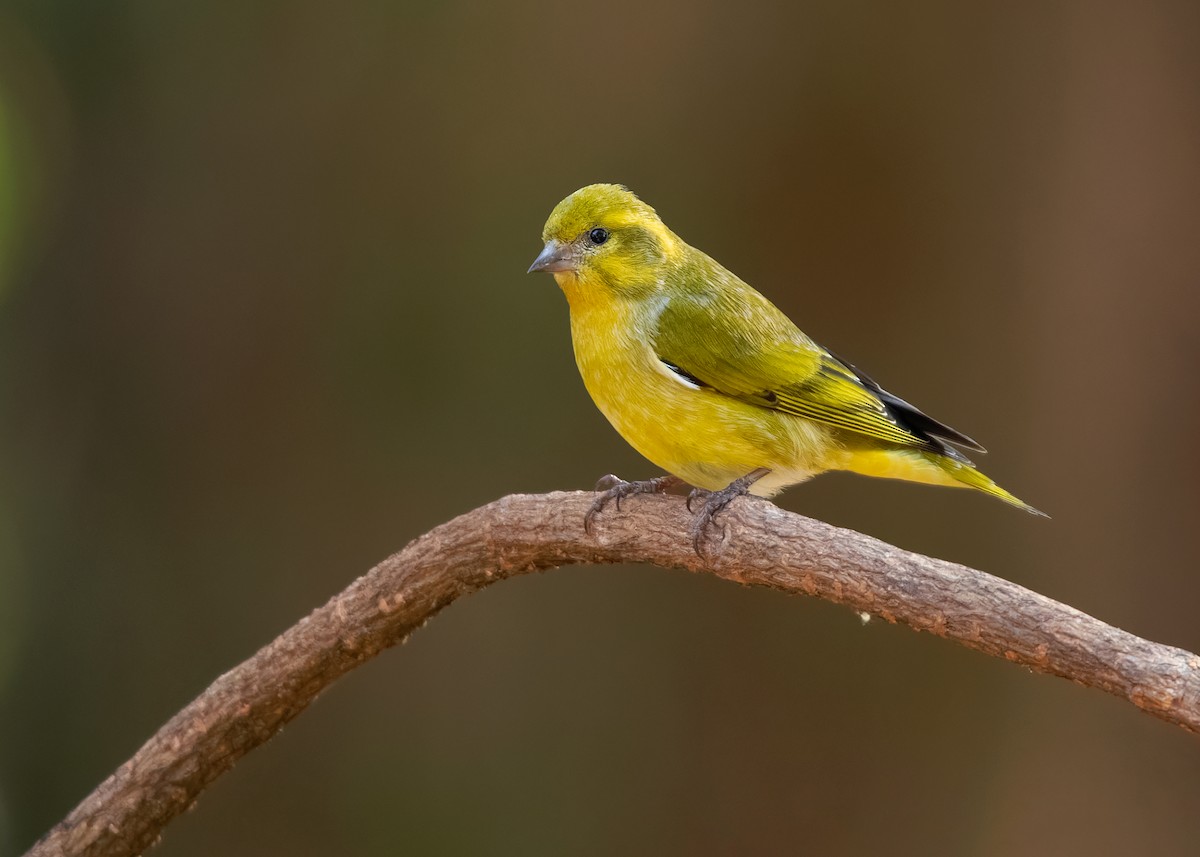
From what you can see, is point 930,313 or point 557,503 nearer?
point 557,503

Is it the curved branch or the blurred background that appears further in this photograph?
the blurred background

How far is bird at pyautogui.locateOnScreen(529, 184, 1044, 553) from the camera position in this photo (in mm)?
3297

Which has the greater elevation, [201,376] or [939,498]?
[201,376]

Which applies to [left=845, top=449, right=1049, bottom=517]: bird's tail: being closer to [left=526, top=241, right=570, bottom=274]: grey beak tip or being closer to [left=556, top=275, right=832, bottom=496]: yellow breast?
[left=556, top=275, right=832, bottom=496]: yellow breast

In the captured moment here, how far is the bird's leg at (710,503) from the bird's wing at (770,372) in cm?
32

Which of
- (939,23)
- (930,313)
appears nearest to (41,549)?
(930,313)

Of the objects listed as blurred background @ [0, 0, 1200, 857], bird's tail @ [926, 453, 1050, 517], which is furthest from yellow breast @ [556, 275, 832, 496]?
blurred background @ [0, 0, 1200, 857]

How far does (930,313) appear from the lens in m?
5.31

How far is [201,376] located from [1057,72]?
3883mm

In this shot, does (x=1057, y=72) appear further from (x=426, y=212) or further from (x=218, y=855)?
(x=218, y=855)

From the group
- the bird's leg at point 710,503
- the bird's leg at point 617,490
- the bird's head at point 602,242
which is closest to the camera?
the bird's leg at point 710,503

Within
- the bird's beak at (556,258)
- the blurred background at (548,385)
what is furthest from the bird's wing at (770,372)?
the blurred background at (548,385)

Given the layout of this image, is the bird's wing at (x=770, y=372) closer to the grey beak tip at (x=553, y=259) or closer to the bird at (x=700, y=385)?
the bird at (x=700, y=385)

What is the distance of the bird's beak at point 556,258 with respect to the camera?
10.9 feet
